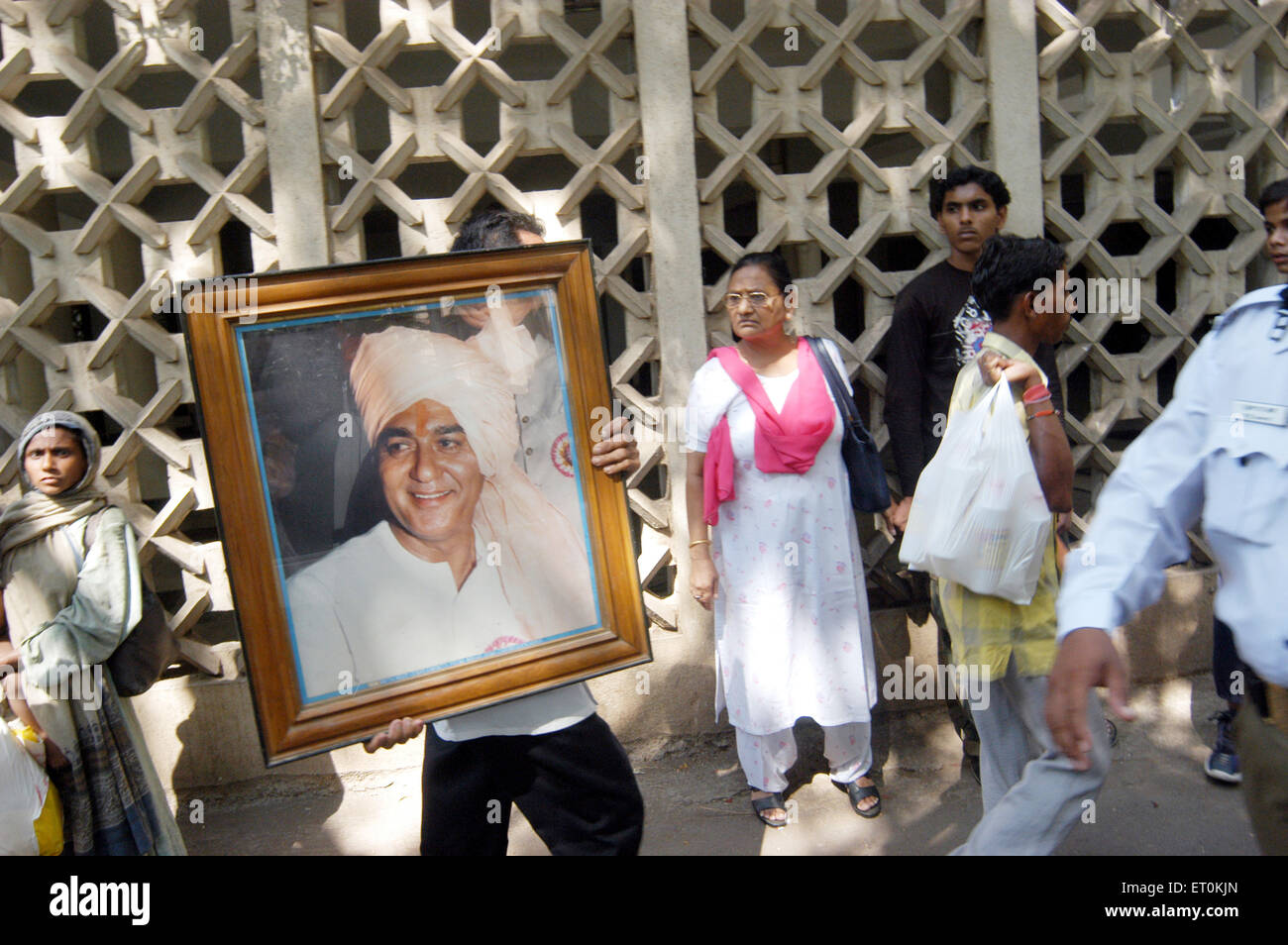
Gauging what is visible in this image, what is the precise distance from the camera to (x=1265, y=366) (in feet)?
5.27

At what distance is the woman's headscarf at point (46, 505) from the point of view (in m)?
2.87

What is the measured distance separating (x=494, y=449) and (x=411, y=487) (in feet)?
0.64

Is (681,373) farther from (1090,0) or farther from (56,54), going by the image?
(56,54)

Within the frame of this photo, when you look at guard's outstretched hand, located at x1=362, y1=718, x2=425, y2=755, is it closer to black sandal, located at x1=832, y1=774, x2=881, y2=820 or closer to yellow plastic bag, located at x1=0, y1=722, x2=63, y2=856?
yellow plastic bag, located at x1=0, y1=722, x2=63, y2=856

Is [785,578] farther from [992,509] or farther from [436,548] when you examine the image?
[436,548]

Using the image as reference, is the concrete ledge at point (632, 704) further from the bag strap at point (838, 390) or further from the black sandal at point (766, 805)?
the bag strap at point (838, 390)

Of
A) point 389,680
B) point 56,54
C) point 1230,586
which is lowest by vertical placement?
point 389,680

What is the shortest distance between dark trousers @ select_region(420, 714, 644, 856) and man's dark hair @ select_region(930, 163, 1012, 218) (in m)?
2.48

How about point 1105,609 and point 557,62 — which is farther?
point 557,62

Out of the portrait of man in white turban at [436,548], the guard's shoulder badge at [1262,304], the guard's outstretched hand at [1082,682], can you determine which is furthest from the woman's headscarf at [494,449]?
the guard's shoulder badge at [1262,304]

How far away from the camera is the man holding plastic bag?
8.59ft

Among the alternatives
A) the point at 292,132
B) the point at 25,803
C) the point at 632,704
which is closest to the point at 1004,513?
the point at 632,704

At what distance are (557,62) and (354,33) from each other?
116cm

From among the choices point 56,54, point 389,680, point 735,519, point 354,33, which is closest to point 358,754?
point 735,519
